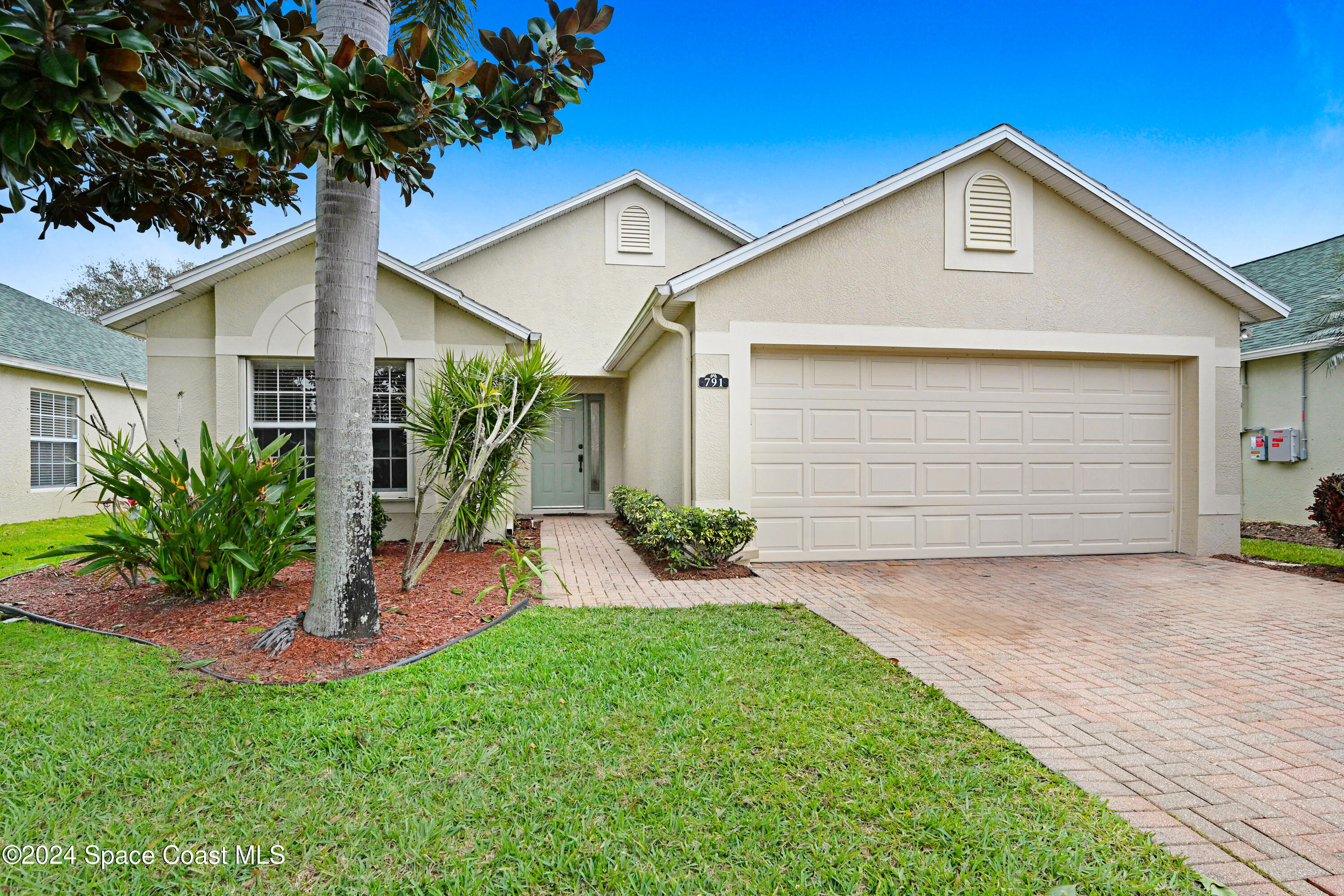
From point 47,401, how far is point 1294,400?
79.1 ft

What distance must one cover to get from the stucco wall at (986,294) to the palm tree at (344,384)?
3.91 m

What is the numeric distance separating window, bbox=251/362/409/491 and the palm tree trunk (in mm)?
4039

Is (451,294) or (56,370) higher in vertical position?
(451,294)

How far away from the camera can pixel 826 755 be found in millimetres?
3025

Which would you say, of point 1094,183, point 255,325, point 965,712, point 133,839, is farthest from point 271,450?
point 1094,183

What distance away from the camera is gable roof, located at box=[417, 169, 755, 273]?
44.1ft

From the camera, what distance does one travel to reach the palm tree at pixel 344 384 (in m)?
4.51

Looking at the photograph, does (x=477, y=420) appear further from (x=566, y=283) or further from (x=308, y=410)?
(x=566, y=283)

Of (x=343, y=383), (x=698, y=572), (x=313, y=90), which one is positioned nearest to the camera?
(x=313, y=90)

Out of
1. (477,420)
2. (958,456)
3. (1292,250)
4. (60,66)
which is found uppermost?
(1292,250)

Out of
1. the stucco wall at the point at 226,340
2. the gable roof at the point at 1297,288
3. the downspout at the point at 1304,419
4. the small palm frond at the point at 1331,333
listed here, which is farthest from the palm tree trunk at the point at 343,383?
the downspout at the point at 1304,419

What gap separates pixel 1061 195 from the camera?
8250mm

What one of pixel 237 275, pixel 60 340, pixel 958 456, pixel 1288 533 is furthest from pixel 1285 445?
pixel 60 340

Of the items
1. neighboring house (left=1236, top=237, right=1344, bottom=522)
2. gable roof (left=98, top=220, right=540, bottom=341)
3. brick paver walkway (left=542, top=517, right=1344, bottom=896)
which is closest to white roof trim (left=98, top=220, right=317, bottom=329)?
gable roof (left=98, top=220, right=540, bottom=341)
